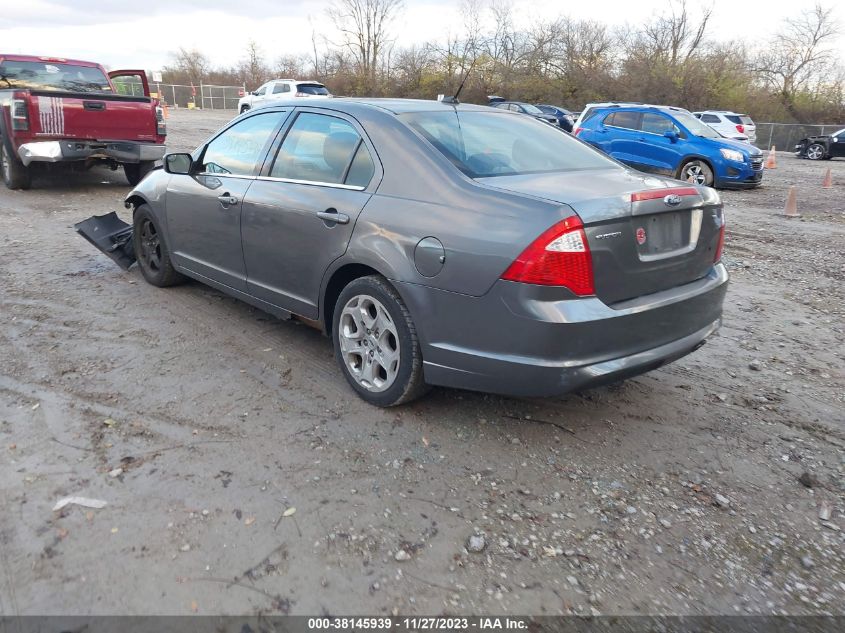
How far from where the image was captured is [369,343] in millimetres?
3557

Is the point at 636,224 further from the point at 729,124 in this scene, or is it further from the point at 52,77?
the point at 729,124

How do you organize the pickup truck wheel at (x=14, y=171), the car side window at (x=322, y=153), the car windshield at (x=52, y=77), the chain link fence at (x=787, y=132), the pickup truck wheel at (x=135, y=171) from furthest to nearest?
the chain link fence at (x=787, y=132)
the pickup truck wheel at (x=135, y=171)
the car windshield at (x=52, y=77)
the pickup truck wheel at (x=14, y=171)
the car side window at (x=322, y=153)

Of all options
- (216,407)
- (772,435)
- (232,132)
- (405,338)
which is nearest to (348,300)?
(405,338)

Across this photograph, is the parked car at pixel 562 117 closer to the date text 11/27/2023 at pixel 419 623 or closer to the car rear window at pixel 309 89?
the car rear window at pixel 309 89

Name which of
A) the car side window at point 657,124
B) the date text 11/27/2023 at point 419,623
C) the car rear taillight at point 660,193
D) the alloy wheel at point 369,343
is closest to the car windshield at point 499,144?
the car rear taillight at point 660,193

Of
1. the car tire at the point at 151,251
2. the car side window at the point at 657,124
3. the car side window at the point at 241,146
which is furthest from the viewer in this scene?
the car side window at the point at 657,124

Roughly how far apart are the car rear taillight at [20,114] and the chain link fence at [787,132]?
109ft

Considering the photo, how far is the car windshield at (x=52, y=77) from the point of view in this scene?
10000 mm

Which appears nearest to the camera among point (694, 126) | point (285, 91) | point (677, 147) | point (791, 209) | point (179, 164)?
point (179, 164)

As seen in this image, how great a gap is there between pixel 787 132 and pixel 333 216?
1386 inches

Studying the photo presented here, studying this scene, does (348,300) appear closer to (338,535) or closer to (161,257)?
(338,535)

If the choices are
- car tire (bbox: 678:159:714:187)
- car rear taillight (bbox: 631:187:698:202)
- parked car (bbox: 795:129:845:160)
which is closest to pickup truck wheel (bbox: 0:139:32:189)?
car rear taillight (bbox: 631:187:698:202)

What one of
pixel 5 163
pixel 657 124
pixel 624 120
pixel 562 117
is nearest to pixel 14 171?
pixel 5 163

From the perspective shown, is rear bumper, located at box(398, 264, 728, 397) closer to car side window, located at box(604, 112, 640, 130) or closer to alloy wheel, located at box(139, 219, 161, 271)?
alloy wheel, located at box(139, 219, 161, 271)
